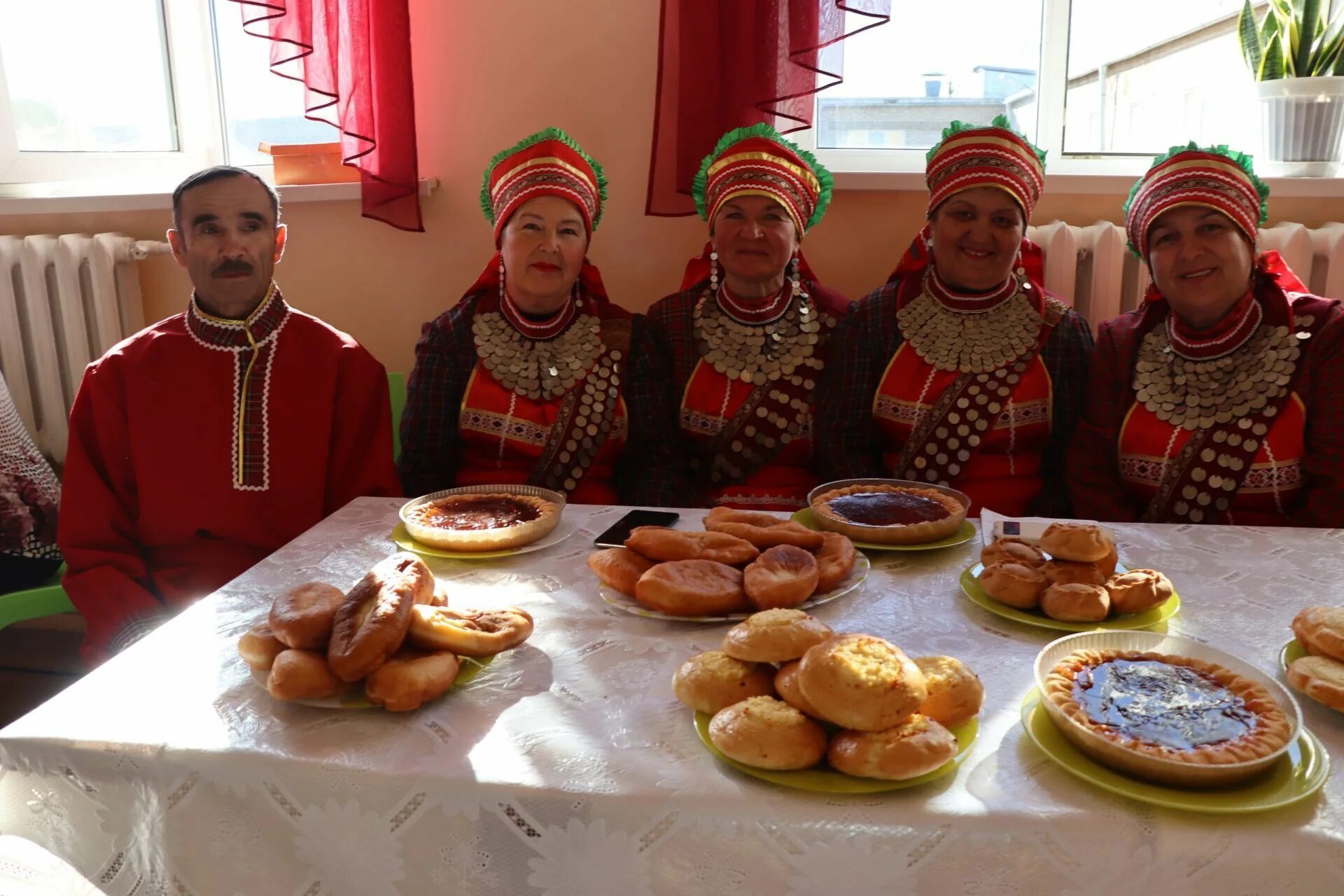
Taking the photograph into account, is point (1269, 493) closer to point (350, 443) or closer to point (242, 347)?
point (350, 443)

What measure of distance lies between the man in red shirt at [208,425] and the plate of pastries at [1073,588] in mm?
1354

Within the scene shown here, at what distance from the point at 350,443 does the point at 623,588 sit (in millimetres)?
1057

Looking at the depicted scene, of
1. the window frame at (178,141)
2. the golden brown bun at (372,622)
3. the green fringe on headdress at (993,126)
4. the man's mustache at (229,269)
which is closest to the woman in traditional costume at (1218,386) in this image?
the green fringe on headdress at (993,126)

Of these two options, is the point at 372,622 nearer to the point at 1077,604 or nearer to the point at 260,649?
the point at 260,649

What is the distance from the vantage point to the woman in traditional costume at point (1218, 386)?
1.90m

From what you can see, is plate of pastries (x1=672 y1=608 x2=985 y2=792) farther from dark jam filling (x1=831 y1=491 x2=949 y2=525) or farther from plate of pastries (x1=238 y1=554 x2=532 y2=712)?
dark jam filling (x1=831 y1=491 x2=949 y2=525)

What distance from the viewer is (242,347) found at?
1.98m

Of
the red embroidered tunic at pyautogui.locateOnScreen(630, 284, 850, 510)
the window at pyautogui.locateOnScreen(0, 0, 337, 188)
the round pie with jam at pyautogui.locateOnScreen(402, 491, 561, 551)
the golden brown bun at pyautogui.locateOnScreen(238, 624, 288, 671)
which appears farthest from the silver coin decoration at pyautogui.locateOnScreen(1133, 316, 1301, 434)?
the window at pyautogui.locateOnScreen(0, 0, 337, 188)

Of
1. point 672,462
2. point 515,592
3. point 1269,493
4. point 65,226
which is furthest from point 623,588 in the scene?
point 65,226

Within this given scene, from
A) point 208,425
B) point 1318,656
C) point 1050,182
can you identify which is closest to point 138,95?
point 208,425

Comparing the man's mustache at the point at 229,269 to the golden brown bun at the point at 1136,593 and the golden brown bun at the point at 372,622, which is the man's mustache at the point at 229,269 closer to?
the golden brown bun at the point at 372,622

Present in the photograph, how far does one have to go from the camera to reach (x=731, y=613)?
114 cm

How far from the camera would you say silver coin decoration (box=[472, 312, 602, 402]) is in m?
2.17

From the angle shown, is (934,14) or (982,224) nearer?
(982,224)
